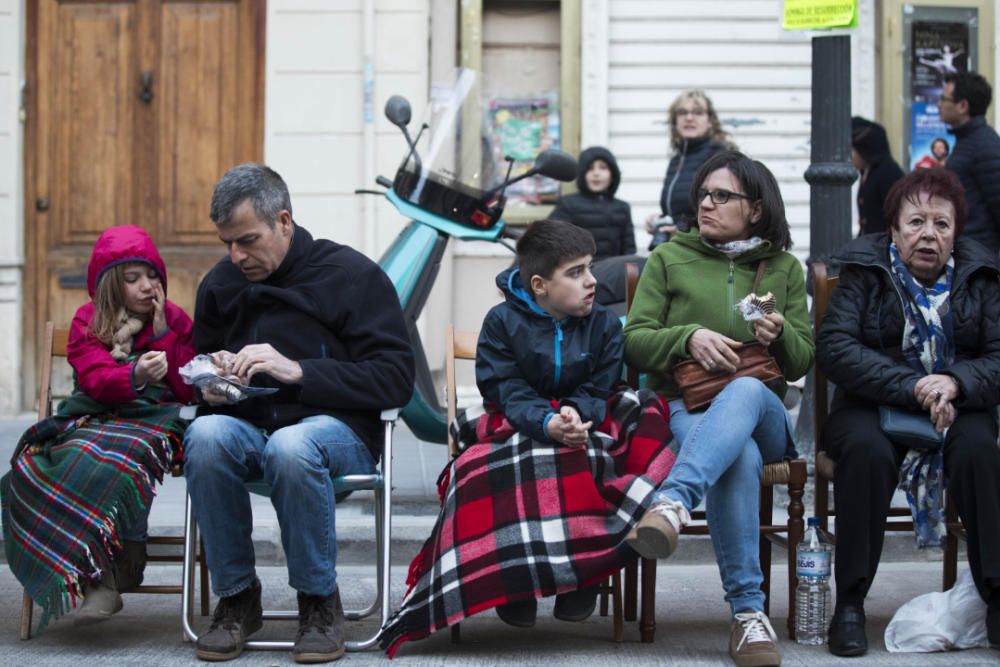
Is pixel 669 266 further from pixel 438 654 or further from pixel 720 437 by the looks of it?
pixel 438 654

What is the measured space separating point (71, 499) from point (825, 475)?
2.27 meters

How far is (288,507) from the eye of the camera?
4133mm

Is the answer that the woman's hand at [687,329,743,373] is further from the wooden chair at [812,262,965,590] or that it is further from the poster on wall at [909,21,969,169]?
the poster on wall at [909,21,969,169]

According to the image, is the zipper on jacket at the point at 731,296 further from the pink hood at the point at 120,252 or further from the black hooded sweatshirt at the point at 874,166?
the black hooded sweatshirt at the point at 874,166

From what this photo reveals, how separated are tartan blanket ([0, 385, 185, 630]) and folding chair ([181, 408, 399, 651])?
0.63ft

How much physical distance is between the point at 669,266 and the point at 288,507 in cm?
142

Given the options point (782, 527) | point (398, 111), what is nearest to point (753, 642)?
point (782, 527)

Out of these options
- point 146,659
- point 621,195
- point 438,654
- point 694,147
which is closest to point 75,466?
point 146,659

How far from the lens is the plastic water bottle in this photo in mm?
4298

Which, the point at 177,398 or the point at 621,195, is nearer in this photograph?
the point at 177,398

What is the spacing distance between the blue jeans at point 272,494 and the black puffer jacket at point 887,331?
5.13ft

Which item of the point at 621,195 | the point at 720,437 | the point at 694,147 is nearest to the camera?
the point at 720,437

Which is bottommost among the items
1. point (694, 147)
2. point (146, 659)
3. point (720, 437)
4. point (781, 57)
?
point (146, 659)

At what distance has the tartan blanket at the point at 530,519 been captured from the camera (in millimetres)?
4148
